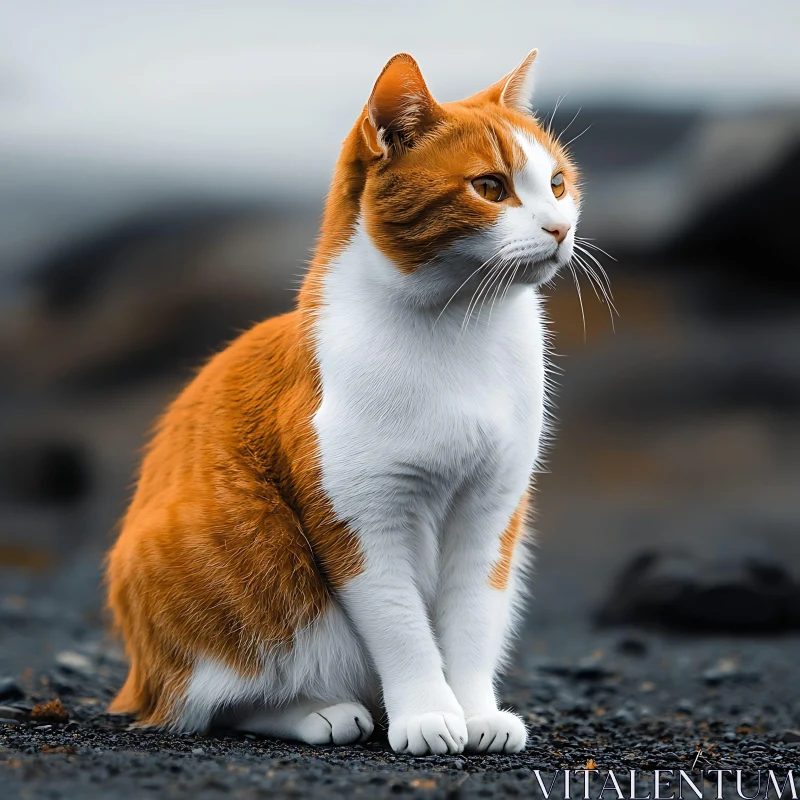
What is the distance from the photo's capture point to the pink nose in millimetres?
3824

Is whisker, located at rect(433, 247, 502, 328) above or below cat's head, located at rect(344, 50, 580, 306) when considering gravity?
below

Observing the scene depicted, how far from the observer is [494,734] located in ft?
13.9

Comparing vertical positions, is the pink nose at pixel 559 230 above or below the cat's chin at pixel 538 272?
above

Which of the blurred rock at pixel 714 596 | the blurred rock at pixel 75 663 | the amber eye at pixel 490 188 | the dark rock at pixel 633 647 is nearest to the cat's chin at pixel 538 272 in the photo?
the amber eye at pixel 490 188

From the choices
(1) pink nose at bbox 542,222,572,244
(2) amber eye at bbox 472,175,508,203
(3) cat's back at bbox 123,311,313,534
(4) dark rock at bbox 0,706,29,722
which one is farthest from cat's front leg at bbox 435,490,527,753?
(4) dark rock at bbox 0,706,29,722

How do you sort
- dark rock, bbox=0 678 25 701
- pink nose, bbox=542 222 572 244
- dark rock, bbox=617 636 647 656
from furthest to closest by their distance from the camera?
dark rock, bbox=617 636 647 656, dark rock, bbox=0 678 25 701, pink nose, bbox=542 222 572 244

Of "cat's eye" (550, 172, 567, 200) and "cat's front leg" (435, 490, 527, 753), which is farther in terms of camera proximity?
"cat's front leg" (435, 490, 527, 753)

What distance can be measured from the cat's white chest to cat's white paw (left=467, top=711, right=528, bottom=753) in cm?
85

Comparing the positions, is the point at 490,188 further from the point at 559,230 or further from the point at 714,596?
the point at 714,596

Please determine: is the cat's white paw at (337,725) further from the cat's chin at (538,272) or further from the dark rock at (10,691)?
the cat's chin at (538,272)

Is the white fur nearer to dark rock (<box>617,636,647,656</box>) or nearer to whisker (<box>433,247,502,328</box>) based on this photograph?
whisker (<box>433,247,502,328</box>)

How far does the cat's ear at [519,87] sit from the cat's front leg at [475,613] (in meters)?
1.77

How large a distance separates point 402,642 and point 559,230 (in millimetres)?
1753

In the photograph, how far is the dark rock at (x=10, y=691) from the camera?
5.35 metres
